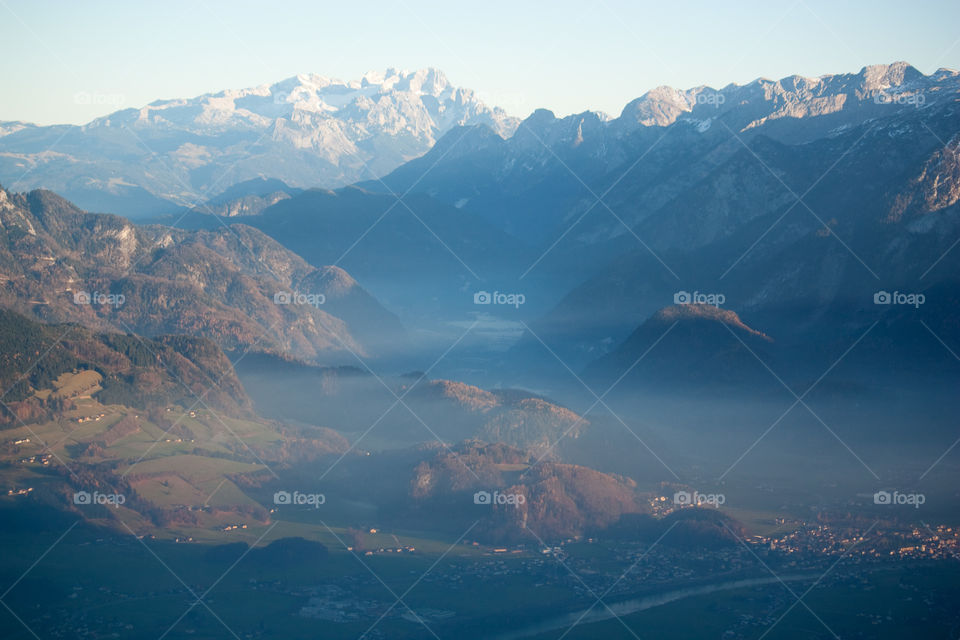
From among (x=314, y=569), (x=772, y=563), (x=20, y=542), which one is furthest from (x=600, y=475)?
(x=20, y=542)

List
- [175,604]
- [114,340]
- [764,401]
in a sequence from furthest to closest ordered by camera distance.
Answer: [764,401]
[114,340]
[175,604]

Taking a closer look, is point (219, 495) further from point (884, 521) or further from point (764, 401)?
point (764, 401)

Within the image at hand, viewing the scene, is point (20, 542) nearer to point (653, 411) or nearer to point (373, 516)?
point (373, 516)

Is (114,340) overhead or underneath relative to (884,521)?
overhead

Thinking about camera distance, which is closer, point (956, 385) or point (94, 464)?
point (94, 464)

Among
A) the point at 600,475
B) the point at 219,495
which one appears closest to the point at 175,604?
the point at 219,495

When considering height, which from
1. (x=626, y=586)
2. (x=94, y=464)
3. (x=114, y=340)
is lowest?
(x=626, y=586)

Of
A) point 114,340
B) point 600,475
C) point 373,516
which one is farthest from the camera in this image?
point 114,340

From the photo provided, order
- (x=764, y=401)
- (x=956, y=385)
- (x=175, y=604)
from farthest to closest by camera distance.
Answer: (x=764, y=401), (x=956, y=385), (x=175, y=604)

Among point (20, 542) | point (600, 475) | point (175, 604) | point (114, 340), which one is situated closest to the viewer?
point (175, 604)
